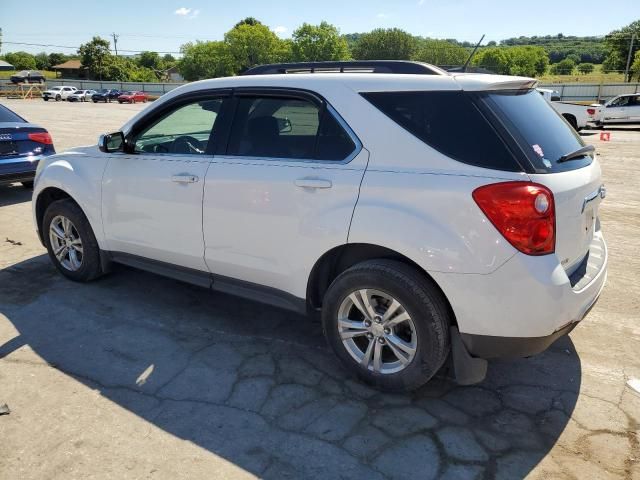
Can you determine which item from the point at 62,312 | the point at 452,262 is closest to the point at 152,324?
the point at 62,312

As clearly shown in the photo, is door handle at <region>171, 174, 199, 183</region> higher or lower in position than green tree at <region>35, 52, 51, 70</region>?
lower

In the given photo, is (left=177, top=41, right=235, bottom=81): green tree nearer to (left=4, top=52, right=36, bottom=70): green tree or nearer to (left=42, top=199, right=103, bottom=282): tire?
(left=4, top=52, right=36, bottom=70): green tree

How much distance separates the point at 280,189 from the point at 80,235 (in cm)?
231

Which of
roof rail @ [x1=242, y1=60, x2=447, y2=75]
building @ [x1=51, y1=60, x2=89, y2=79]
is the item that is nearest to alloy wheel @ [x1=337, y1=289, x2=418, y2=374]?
roof rail @ [x1=242, y1=60, x2=447, y2=75]

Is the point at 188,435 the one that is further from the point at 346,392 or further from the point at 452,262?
the point at 452,262

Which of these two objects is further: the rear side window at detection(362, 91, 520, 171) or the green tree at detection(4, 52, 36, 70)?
the green tree at detection(4, 52, 36, 70)

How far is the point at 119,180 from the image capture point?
412 cm

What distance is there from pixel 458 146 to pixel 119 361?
2586 millimetres

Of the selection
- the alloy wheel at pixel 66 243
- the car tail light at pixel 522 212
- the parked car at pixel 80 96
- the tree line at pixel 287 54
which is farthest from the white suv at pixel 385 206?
the tree line at pixel 287 54

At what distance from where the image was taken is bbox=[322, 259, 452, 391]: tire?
277cm

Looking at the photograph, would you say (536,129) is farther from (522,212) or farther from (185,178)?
(185,178)

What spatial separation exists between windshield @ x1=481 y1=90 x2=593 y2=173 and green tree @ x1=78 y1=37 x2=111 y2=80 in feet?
365

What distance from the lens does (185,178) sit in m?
3.64

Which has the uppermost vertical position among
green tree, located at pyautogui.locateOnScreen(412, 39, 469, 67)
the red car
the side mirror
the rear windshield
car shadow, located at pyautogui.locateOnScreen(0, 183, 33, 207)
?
green tree, located at pyautogui.locateOnScreen(412, 39, 469, 67)
